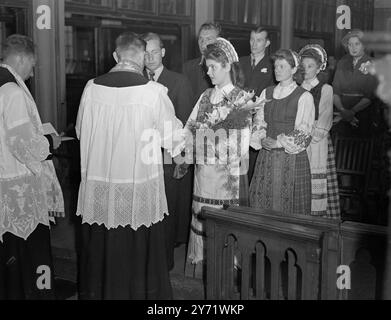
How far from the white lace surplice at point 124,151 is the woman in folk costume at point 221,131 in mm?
371

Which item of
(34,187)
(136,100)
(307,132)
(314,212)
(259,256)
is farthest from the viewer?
(314,212)

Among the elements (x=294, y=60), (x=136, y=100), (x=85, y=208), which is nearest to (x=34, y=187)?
(x=85, y=208)

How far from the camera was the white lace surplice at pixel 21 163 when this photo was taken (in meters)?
3.59

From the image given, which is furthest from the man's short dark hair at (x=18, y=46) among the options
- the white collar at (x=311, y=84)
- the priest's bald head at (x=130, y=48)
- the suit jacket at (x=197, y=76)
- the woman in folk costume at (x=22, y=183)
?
the white collar at (x=311, y=84)

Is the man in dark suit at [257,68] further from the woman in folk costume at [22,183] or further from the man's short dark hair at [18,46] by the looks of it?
the man's short dark hair at [18,46]

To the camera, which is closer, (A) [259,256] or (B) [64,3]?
(A) [259,256]

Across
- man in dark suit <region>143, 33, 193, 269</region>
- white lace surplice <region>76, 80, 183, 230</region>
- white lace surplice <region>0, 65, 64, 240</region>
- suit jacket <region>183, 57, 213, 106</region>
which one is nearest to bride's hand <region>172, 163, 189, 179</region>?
man in dark suit <region>143, 33, 193, 269</region>

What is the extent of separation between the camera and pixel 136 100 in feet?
11.7

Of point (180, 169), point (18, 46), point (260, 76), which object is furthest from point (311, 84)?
point (18, 46)

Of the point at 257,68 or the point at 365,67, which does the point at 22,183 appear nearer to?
the point at 257,68

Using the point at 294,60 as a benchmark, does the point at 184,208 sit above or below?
below
